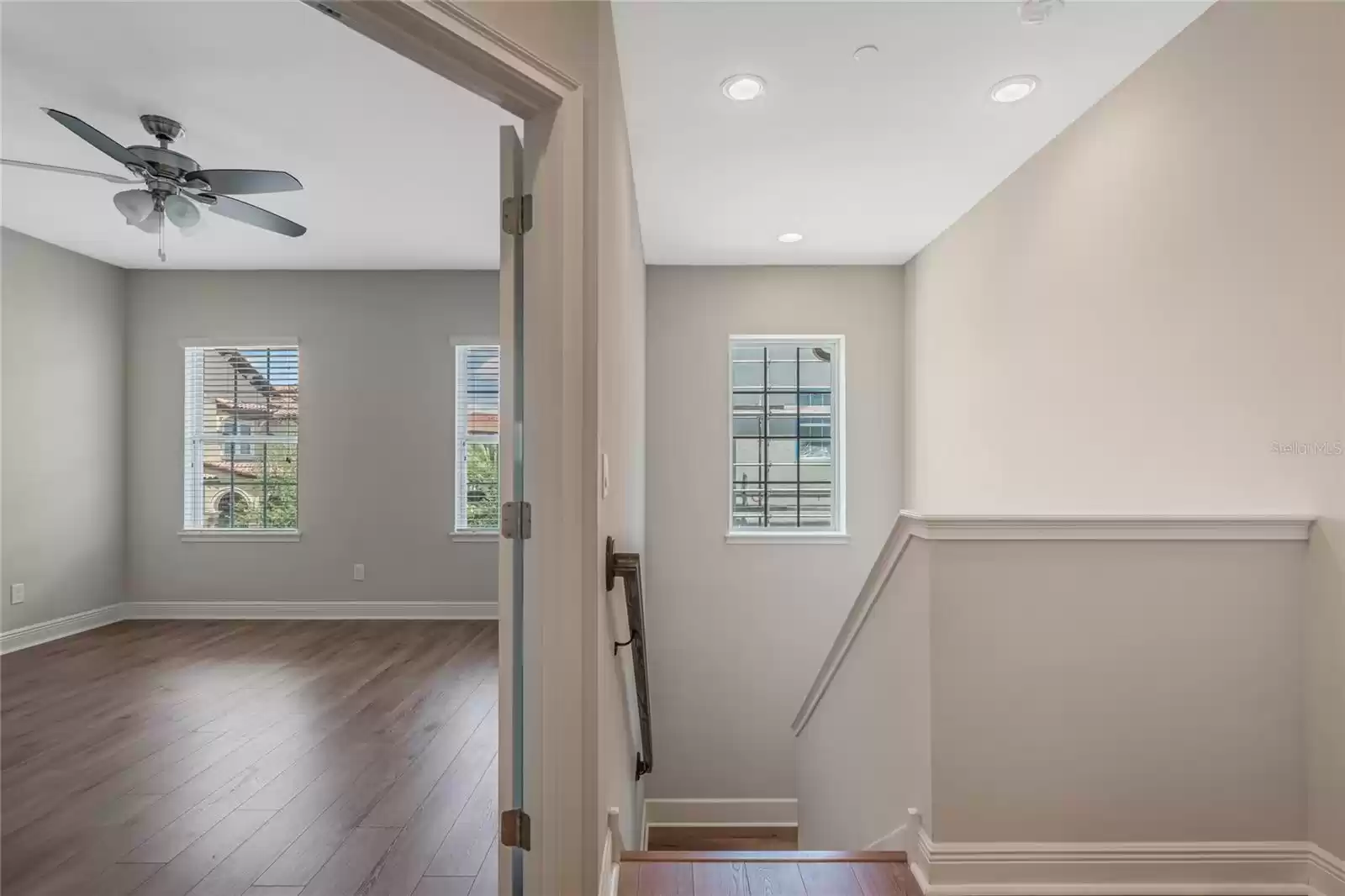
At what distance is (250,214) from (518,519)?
2.96 metres

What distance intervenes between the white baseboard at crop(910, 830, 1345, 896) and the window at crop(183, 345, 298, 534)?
18.1ft

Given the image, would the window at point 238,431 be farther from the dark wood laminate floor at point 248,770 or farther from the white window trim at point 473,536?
the white window trim at point 473,536

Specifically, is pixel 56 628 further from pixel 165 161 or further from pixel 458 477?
pixel 165 161

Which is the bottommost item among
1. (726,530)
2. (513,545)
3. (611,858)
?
(611,858)

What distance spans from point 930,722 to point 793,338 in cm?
366

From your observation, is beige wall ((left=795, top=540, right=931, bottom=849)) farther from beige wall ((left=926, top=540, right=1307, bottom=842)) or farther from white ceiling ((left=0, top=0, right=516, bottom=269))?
white ceiling ((left=0, top=0, right=516, bottom=269))

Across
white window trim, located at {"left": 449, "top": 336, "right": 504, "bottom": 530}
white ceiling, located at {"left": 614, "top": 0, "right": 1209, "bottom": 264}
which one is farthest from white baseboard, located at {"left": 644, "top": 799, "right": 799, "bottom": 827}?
white ceiling, located at {"left": 614, "top": 0, "right": 1209, "bottom": 264}

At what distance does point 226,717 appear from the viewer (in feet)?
11.6

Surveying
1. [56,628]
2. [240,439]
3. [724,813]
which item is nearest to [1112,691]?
[724,813]

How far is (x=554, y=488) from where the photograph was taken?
1671 mm

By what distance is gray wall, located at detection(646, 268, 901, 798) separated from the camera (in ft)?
16.9

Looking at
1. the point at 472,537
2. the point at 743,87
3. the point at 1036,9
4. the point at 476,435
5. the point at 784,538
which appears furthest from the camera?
the point at 476,435

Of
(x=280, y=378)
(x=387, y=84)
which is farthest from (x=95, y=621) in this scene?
(x=387, y=84)

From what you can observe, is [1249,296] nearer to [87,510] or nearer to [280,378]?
[280,378]
